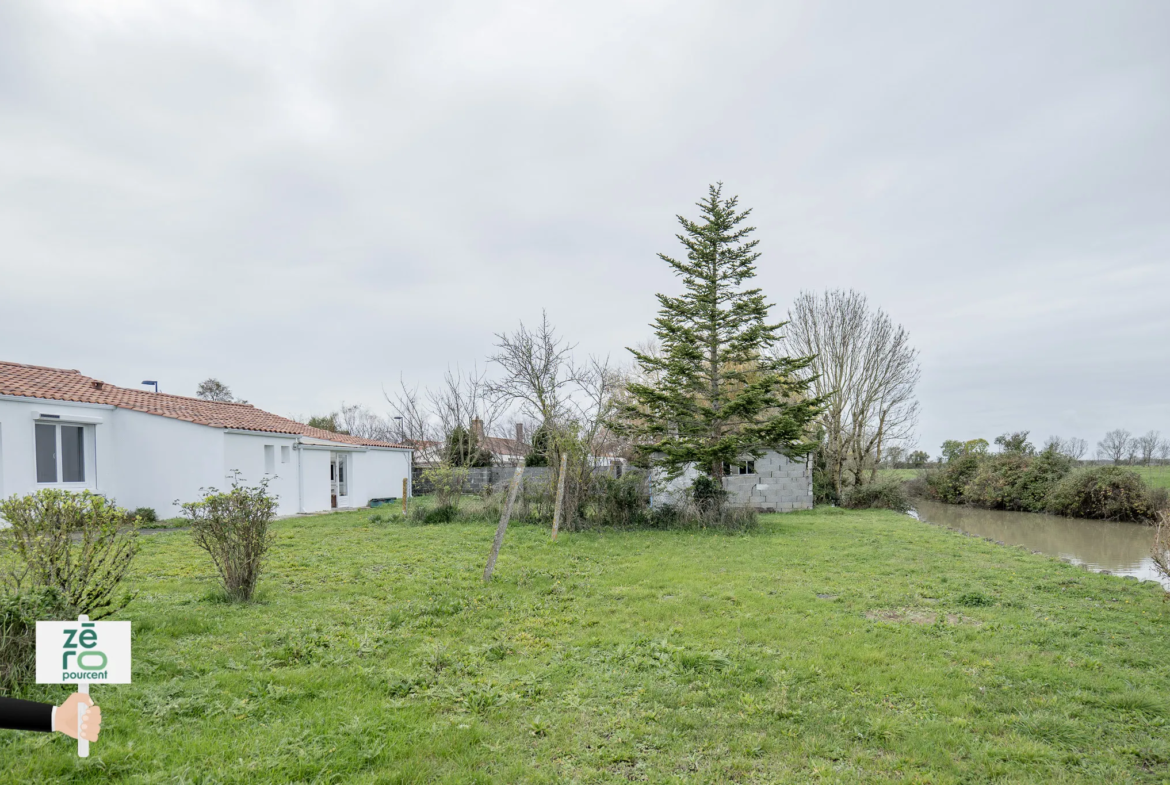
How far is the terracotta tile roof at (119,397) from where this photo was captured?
49.4ft

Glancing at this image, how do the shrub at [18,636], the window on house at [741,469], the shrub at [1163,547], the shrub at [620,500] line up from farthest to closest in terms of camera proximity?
the window on house at [741,469], the shrub at [620,500], the shrub at [1163,547], the shrub at [18,636]

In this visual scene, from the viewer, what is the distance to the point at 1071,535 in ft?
58.9

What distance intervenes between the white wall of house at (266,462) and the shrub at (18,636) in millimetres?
13592

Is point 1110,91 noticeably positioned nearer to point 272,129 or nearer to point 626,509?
point 626,509

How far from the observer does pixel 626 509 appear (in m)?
14.9

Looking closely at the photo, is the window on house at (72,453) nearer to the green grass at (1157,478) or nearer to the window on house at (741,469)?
the window on house at (741,469)

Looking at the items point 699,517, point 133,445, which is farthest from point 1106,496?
point 133,445

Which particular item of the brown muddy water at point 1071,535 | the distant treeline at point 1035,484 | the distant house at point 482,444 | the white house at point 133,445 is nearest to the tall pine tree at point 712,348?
the brown muddy water at point 1071,535

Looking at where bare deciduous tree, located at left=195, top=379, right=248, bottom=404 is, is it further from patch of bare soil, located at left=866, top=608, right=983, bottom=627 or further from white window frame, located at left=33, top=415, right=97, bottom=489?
patch of bare soil, located at left=866, top=608, right=983, bottom=627

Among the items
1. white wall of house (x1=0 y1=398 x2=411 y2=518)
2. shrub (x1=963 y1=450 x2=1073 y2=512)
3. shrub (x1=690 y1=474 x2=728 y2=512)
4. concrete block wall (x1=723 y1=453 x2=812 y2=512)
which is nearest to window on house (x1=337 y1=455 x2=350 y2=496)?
white wall of house (x1=0 y1=398 x2=411 y2=518)

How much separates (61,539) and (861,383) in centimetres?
2562

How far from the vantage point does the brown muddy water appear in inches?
506

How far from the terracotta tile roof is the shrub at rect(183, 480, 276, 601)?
11.3 m

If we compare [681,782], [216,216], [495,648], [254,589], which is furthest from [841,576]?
[216,216]
